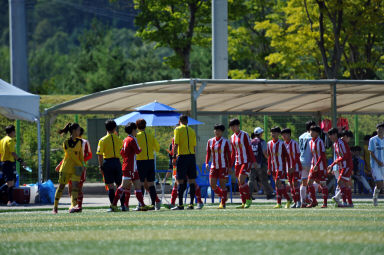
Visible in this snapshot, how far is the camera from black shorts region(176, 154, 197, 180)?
15406 millimetres

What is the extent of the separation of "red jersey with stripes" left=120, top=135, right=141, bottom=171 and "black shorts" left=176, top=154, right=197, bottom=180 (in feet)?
3.04

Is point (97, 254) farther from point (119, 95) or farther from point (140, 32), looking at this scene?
point (140, 32)

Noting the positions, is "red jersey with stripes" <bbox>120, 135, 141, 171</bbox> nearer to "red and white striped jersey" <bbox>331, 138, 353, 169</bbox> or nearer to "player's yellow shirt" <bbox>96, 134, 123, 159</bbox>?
"player's yellow shirt" <bbox>96, 134, 123, 159</bbox>

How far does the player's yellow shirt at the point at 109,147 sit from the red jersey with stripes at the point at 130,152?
0.17 metres

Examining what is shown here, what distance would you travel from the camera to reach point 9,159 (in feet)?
61.5

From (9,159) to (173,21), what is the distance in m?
18.7

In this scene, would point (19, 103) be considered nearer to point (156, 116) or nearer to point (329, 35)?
point (156, 116)

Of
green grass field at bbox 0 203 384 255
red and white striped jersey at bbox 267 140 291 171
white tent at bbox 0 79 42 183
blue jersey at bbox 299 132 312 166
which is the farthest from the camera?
white tent at bbox 0 79 42 183

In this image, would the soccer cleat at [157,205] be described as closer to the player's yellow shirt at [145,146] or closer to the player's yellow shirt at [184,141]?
the player's yellow shirt at [145,146]

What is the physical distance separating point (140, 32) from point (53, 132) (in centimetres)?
662

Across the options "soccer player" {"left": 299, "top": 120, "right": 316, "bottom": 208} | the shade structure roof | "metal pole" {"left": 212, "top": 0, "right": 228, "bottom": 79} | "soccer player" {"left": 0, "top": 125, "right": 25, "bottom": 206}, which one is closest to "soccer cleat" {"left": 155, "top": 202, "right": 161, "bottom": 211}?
"soccer player" {"left": 299, "top": 120, "right": 316, "bottom": 208}

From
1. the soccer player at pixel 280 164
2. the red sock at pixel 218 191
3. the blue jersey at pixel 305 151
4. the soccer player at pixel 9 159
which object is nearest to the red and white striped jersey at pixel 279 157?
the soccer player at pixel 280 164

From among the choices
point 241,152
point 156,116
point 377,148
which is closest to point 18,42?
point 156,116

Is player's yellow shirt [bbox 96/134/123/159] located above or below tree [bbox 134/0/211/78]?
below
